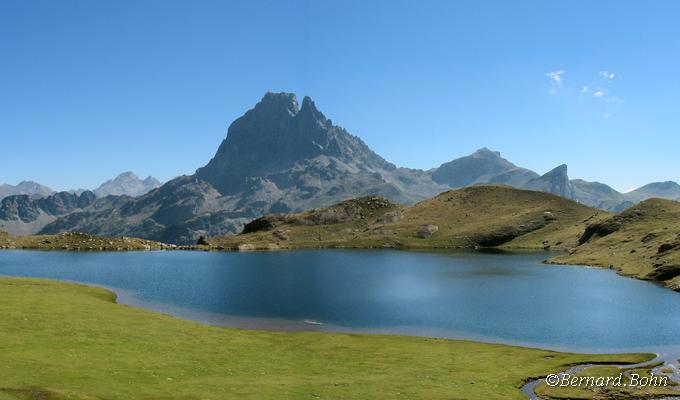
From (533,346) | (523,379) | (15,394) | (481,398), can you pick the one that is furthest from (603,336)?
(15,394)

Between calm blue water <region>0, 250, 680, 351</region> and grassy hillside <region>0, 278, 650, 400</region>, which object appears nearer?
grassy hillside <region>0, 278, 650, 400</region>

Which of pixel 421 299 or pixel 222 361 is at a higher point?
pixel 421 299

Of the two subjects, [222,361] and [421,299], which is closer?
[222,361]

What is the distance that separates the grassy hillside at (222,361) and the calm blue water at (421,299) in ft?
43.2

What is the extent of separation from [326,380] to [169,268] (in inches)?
5675

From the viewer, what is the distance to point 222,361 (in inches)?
2114

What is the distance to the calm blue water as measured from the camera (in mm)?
82875

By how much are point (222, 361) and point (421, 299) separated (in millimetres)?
66359

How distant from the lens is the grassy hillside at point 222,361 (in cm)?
4028

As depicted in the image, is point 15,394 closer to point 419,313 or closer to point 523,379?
point 523,379

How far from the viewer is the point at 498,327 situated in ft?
276

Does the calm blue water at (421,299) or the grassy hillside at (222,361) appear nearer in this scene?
the grassy hillside at (222,361)

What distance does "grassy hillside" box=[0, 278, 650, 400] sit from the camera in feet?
132

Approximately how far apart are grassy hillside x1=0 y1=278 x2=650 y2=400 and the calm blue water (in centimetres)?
1318
